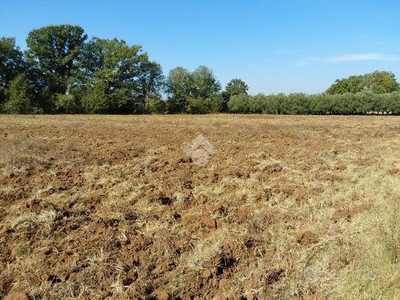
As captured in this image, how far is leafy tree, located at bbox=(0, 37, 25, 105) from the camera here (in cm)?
4016

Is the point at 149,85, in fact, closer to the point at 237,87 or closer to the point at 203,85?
the point at 203,85

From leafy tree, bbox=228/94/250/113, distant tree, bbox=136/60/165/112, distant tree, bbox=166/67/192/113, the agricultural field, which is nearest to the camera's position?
the agricultural field

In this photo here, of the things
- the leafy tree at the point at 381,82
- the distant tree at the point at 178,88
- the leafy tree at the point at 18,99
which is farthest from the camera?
the leafy tree at the point at 381,82

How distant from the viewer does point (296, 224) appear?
4.79 metres

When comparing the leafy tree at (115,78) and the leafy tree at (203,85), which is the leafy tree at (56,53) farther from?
the leafy tree at (203,85)

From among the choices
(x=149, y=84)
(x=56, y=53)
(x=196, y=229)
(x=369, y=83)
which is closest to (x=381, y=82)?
(x=369, y=83)

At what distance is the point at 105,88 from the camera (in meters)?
44.6

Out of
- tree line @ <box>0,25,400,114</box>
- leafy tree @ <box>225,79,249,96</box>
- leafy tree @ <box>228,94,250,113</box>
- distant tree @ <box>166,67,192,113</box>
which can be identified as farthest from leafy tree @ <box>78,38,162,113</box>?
leafy tree @ <box>225,79,249,96</box>

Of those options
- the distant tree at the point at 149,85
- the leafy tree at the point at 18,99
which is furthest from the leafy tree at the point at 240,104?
the leafy tree at the point at 18,99

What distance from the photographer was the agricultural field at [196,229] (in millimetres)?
3271

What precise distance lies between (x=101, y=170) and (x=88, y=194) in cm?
169

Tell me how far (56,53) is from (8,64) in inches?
256

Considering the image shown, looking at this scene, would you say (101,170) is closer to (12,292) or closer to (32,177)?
(32,177)

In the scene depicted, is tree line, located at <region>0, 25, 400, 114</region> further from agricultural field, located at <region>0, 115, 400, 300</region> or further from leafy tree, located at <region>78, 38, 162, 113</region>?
agricultural field, located at <region>0, 115, 400, 300</region>
